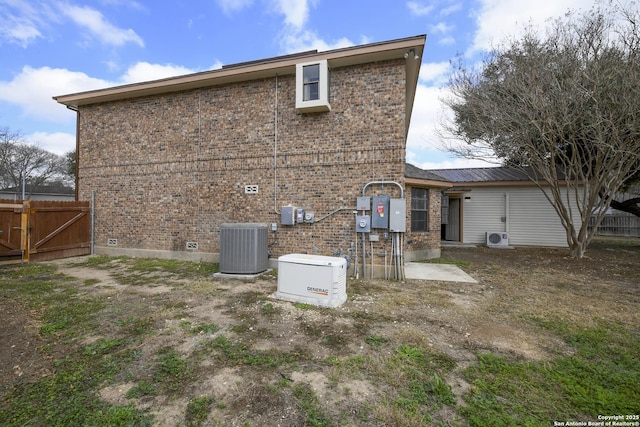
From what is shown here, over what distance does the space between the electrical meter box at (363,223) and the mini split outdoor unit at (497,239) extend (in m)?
9.19

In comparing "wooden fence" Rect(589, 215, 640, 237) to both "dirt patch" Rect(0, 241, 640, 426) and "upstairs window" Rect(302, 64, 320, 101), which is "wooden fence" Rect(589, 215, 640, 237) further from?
"upstairs window" Rect(302, 64, 320, 101)

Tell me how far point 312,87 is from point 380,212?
11.6 feet

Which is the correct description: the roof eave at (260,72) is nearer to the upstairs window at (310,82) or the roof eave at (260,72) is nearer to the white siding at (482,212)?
the upstairs window at (310,82)

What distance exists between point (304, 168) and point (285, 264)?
3.00 meters

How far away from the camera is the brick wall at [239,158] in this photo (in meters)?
6.62

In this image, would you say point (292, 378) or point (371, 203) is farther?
point (371, 203)

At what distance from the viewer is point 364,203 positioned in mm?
6406

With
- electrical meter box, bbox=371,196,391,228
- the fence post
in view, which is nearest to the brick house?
electrical meter box, bbox=371,196,391,228

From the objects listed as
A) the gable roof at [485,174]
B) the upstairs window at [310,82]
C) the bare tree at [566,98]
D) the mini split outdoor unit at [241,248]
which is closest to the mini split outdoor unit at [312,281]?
the mini split outdoor unit at [241,248]

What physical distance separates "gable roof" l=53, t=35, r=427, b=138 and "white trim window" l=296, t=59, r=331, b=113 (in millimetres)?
191

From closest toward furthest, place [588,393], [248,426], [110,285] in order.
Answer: [248,426], [588,393], [110,285]

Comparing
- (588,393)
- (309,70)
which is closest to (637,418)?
(588,393)

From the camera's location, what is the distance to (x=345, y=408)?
2.22 metres

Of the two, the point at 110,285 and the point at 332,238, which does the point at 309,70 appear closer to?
the point at 332,238
